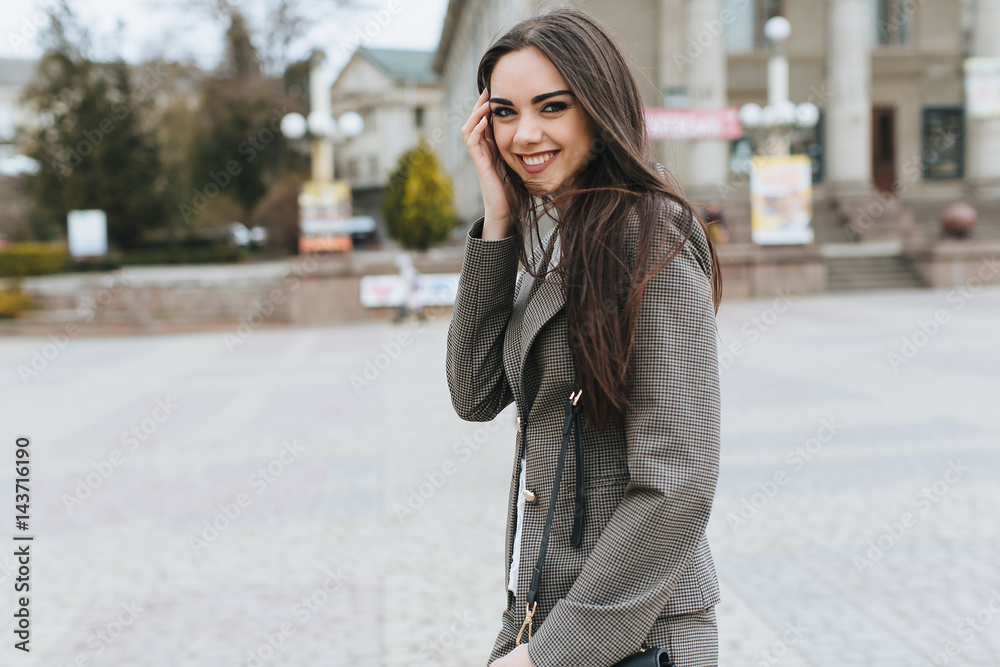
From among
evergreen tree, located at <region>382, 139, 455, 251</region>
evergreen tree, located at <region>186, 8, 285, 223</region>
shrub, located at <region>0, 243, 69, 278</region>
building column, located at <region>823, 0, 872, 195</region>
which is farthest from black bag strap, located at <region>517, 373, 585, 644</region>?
evergreen tree, located at <region>186, 8, 285, 223</region>

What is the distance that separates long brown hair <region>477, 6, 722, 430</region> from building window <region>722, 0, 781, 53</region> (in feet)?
104

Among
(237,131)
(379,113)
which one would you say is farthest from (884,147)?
(379,113)

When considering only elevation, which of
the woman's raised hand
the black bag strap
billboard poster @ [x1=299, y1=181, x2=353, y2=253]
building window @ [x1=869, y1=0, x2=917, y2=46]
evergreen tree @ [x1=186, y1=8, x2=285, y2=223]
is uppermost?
building window @ [x1=869, y1=0, x2=917, y2=46]

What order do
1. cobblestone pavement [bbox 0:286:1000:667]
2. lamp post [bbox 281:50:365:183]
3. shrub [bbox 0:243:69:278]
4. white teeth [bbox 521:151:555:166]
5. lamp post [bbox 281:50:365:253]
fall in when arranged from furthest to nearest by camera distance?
shrub [bbox 0:243:69:278]
lamp post [bbox 281:50:365:253]
lamp post [bbox 281:50:365:183]
cobblestone pavement [bbox 0:286:1000:667]
white teeth [bbox 521:151:555:166]

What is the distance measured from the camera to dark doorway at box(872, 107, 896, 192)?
108 ft

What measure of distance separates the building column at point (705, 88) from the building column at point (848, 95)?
3638 millimetres

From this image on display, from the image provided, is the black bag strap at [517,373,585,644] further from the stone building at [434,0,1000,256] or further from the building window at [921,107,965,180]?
the building window at [921,107,965,180]

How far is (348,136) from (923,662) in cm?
1903

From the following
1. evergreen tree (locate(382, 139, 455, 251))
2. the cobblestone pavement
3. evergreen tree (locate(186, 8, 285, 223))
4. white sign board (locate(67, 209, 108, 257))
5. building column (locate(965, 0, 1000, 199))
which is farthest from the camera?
evergreen tree (locate(186, 8, 285, 223))

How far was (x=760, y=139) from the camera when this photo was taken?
24.2m

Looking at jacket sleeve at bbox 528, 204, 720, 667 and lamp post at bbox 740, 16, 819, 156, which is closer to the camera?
jacket sleeve at bbox 528, 204, 720, 667

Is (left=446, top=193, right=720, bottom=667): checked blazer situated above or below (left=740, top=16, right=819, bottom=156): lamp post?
below

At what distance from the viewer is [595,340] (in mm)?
1379

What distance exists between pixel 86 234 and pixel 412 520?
27.3 metres
